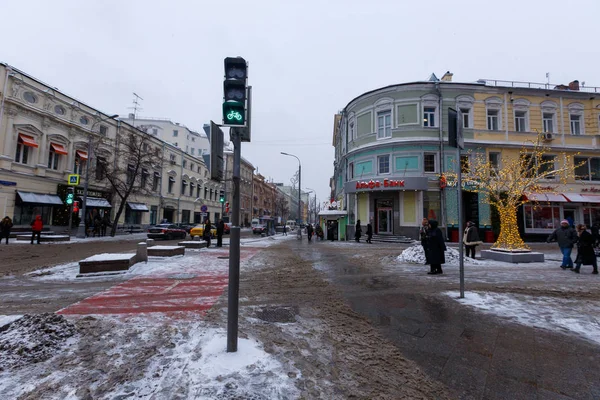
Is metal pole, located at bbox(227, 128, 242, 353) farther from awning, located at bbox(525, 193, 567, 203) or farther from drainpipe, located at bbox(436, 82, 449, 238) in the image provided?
awning, located at bbox(525, 193, 567, 203)

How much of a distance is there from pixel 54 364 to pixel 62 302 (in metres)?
3.20

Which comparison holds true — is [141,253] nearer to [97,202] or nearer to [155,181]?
[97,202]

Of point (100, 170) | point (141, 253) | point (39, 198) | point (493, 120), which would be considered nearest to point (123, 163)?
point (100, 170)

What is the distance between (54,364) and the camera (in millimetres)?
3180

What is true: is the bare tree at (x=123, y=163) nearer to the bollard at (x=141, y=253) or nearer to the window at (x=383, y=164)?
the bollard at (x=141, y=253)

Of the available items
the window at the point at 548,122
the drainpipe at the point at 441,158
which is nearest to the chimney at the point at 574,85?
the window at the point at 548,122

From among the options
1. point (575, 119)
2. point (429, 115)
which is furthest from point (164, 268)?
point (575, 119)

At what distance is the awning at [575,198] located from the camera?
23469 mm

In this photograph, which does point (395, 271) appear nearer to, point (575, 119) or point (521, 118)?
point (521, 118)

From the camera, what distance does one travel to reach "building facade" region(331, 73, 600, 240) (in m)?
23.3

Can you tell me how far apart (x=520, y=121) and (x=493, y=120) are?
2.53 m

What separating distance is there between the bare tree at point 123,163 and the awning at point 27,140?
4.81 meters

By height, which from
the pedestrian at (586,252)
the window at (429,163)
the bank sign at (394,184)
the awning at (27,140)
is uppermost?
the awning at (27,140)

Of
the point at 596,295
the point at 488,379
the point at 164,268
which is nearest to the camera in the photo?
the point at 488,379
